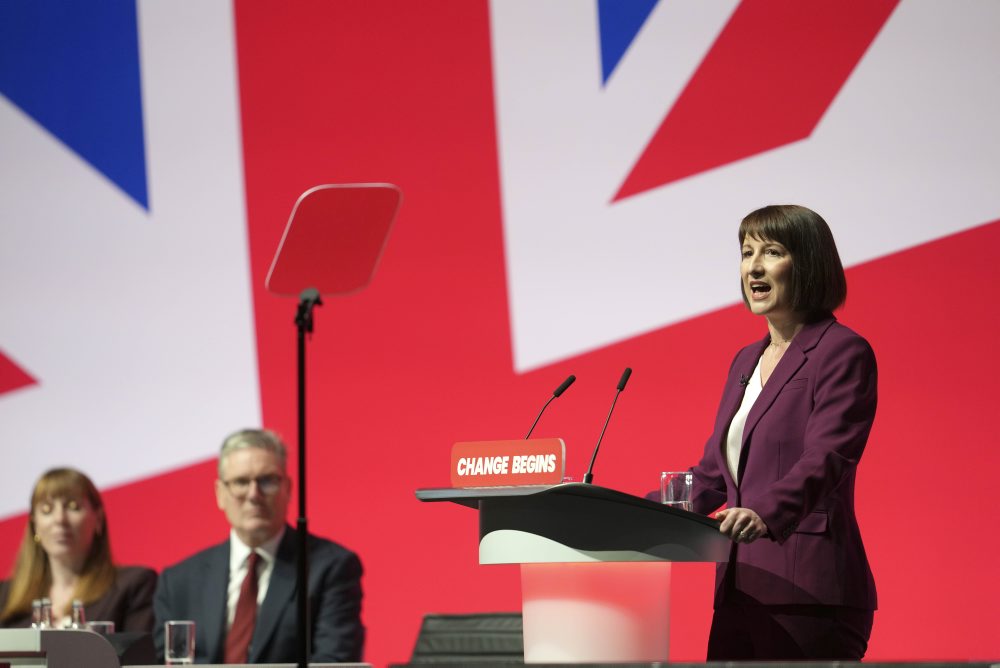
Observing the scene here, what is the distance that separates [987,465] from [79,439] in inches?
130

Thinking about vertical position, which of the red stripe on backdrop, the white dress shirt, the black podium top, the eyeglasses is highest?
the red stripe on backdrop

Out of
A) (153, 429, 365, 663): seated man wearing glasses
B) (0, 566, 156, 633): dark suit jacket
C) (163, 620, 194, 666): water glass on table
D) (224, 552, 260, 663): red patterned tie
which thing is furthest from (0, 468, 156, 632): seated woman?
(163, 620, 194, 666): water glass on table

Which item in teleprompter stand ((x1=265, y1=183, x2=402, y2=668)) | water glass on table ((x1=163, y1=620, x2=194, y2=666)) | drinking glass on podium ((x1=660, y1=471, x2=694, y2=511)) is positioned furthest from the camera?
water glass on table ((x1=163, y1=620, x2=194, y2=666))

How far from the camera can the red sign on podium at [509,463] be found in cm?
222

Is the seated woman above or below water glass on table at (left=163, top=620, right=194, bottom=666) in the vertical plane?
above

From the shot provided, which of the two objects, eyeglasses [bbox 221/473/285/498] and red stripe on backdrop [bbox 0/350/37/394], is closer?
eyeglasses [bbox 221/473/285/498]

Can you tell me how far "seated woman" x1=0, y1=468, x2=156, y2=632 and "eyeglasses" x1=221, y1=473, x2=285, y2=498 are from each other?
450 millimetres

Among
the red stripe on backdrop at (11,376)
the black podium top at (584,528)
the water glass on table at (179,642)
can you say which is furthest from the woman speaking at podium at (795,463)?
the red stripe on backdrop at (11,376)

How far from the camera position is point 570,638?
85.2 inches

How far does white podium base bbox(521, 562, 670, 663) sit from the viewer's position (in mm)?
2156

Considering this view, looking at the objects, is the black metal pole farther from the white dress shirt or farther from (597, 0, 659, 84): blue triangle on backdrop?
(597, 0, 659, 84): blue triangle on backdrop

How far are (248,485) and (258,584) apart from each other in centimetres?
32

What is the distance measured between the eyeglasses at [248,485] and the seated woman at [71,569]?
450 mm

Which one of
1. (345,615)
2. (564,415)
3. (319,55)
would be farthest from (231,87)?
(345,615)
